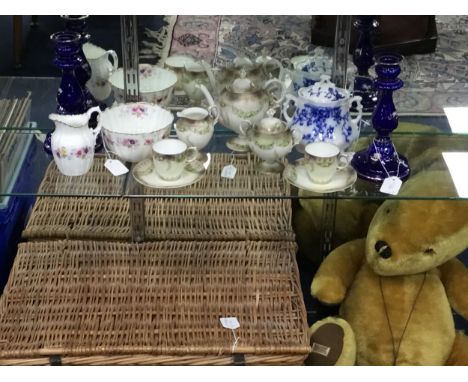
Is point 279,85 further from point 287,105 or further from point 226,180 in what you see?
point 226,180

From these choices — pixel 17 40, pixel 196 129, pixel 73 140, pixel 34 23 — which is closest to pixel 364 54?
pixel 196 129

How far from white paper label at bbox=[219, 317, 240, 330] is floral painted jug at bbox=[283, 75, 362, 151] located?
37 centimetres

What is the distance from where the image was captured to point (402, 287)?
151 centimetres

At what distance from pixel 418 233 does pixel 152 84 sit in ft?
2.02

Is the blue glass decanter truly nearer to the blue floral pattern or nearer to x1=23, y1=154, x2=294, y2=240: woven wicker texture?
x1=23, y1=154, x2=294, y2=240: woven wicker texture

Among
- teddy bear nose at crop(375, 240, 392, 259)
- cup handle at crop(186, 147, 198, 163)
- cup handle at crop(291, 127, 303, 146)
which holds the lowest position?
teddy bear nose at crop(375, 240, 392, 259)

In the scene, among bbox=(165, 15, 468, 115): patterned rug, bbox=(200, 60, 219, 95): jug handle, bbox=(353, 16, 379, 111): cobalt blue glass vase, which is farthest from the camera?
bbox=(165, 15, 468, 115): patterned rug

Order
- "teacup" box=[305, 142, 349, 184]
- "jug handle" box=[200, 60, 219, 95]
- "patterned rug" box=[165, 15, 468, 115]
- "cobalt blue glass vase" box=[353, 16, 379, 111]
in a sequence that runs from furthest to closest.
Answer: "patterned rug" box=[165, 15, 468, 115], "cobalt blue glass vase" box=[353, 16, 379, 111], "jug handle" box=[200, 60, 219, 95], "teacup" box=[305, 142, 349, 184]

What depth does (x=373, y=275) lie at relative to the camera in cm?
154

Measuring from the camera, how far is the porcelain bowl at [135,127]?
1.33 meters

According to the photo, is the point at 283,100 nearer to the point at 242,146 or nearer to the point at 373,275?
the point at 242,146

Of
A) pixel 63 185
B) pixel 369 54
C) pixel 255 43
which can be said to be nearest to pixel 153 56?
pixel 255 43

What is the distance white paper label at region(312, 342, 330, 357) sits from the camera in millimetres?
1407

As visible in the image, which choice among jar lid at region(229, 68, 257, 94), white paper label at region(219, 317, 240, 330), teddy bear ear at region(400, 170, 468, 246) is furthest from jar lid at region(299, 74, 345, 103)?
white paper label at region(219, 317, 240, 330)
